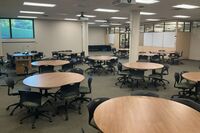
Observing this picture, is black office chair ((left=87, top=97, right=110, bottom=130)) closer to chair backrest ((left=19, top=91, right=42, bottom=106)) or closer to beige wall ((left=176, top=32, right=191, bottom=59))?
chair backrest ((left=19, top=91, right=42, bottom=106))

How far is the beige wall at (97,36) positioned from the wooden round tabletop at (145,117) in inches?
821

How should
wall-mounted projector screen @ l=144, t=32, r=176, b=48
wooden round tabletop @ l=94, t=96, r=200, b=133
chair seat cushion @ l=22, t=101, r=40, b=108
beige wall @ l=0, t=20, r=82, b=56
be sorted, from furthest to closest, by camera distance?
1. wall-mounted projector screen @ l=144, t=32, r=176, b=48
2. beige wall @ l=0, t=20, r=82, b=56
3. chair seat cushion @ l=22, t=101, r=40, b=108
4. wooden round tabletop @ l=94, t=96, r=200, b=133

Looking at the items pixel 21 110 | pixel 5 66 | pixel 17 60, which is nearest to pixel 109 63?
Result: pixel 17 60

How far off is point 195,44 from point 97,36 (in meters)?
12.5

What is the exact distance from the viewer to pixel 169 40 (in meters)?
15.0

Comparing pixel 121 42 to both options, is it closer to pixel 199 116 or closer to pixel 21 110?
pixel 21 110

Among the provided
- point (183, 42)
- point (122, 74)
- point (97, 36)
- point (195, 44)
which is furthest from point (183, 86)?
point (97, 36)

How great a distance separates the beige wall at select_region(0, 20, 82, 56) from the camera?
13172 millimetres

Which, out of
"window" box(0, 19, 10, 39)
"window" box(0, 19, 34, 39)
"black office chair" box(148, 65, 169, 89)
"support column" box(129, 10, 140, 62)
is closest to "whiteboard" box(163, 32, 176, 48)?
"support column" box(129, 10, 140, 62)

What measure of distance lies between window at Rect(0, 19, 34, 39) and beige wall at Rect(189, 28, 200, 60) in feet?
42.0

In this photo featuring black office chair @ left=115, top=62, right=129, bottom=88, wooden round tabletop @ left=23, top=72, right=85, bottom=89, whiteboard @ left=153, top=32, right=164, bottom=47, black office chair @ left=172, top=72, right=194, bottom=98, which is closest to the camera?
wooden round tabletop @ left=23, top=72, right=85, bottom=89

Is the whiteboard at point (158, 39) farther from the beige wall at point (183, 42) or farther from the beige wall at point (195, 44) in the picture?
the beige wall at point (195, 44)

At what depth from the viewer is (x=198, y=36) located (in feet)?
47.5

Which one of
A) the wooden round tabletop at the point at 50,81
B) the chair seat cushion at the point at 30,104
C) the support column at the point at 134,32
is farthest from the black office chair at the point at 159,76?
the chair seat cushion at the point at 30,104
